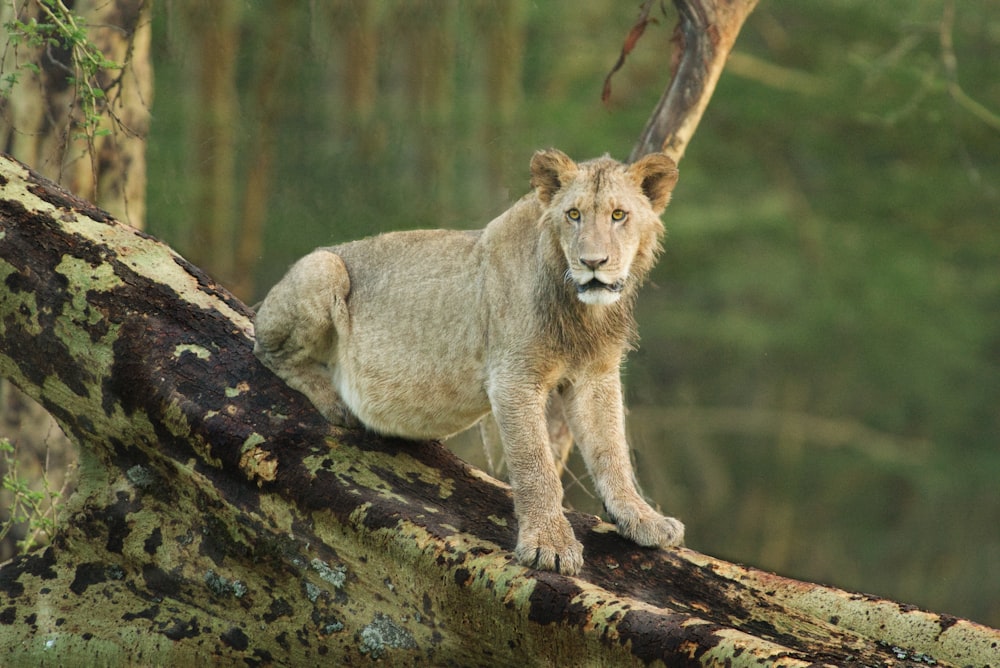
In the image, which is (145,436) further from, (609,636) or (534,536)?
(609,636)

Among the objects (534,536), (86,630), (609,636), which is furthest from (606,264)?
(86,630)

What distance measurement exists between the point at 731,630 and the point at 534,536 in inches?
43.0

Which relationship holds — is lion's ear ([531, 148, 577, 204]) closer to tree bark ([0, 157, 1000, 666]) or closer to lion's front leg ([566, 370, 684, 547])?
lion's front leg ([566, 370, 684, 547])

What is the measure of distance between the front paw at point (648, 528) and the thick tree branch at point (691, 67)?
257 centimetres

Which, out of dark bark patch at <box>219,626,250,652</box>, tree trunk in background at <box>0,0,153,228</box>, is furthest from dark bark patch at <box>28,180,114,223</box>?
tree trunk in background at <box>0,0,153,228</box>

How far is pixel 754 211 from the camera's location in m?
22.2

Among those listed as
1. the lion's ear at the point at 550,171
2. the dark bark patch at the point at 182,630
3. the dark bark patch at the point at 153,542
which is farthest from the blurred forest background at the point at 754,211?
the dark bark patch at the point at 182,630

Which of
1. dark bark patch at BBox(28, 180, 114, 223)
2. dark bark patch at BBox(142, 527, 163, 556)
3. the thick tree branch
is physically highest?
the thick tree branch

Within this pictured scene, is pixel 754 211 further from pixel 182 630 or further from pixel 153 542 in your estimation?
pixel 182 630

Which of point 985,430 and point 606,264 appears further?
point 985,430

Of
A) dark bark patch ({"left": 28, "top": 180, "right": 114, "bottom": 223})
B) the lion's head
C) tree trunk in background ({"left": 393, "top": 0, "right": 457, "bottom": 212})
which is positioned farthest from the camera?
tree trunk in background ({"left": 393, "top": 0, "right": 457, "bottom": 212})

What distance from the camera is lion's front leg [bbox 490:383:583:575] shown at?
5586 millimetres

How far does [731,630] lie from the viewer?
4859mm

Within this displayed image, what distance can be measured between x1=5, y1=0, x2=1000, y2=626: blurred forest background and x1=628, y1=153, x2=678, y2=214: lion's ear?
757cm
